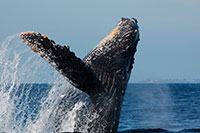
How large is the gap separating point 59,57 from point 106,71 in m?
1.44

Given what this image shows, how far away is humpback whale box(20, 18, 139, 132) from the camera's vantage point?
678 cm

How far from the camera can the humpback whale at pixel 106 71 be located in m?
6.78

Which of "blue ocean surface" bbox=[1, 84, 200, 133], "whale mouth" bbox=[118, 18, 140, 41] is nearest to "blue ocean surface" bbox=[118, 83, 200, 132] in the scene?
"blue ocean surface" bbox=[1, 84, 200, 133]

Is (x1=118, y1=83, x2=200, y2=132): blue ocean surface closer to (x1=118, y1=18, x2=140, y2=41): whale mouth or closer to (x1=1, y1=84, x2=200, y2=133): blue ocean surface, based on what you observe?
(x1=1, y1=84, x2=200, y2=133): blue ocean surface

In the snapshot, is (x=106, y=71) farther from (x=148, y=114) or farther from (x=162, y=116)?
(x=148, y=114)

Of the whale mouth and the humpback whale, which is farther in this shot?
the whale mouth

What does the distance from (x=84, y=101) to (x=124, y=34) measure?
139 cm

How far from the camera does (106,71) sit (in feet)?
25.7

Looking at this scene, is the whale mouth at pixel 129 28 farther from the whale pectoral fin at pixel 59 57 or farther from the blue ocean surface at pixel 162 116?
the blue ocean surface at pixel 162 116

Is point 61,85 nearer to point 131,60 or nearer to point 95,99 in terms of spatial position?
point 95,99

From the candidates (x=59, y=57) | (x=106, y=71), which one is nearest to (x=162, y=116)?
(x=106, y=71)

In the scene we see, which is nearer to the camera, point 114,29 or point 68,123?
point 68,123

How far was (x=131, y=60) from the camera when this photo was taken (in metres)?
8.34

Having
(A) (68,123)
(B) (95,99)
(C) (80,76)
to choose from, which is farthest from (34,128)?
(C) (80,76)
